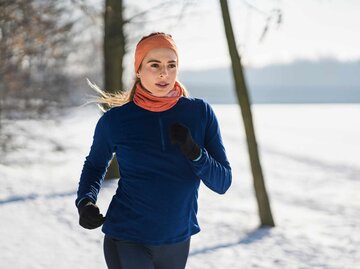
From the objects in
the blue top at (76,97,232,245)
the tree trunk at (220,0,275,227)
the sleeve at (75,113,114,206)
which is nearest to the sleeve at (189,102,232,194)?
the blue top at (76,97,232,245)

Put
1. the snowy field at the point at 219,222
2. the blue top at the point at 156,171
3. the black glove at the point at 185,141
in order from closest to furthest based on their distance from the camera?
the black glove at the point at 185,141
the blue top at the point at 156,171
the snowy field at the point at 219,222

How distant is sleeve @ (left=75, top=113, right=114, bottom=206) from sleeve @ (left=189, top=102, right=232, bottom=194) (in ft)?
1.29

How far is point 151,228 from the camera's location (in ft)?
6.25

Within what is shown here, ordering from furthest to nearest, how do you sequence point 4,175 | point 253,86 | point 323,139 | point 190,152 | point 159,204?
point 253,86, point 323,139, point 4,175, point 159,204, point 190,152

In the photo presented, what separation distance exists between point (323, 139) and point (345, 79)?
286 feet

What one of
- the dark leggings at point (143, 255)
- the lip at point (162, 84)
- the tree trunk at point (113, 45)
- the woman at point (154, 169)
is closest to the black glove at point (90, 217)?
the woman at point (154, 169)

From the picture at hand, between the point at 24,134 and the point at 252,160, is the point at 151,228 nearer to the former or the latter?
the point at 252,160

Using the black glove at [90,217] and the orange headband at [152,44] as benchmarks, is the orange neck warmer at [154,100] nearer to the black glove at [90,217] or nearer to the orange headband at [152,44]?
the orange headband at [152,44]

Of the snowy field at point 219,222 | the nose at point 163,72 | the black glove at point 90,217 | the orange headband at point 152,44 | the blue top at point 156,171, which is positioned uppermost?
the orange headband at point 152,44

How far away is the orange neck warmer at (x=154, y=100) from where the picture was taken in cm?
193

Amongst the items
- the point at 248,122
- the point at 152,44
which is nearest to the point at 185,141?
the point at 152,44

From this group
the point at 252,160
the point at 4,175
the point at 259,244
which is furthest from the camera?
the point at 4,175

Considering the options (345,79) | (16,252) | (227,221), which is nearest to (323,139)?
(227,221)

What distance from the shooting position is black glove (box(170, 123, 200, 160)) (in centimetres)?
177
